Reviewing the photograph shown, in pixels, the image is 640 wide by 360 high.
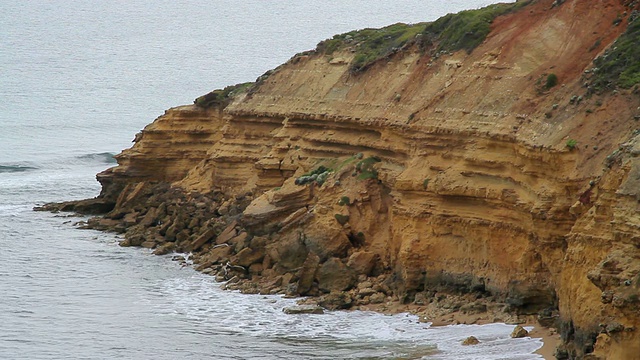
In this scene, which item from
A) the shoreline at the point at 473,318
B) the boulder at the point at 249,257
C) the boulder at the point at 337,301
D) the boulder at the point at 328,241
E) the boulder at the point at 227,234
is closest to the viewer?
the shoreline at the point at 473,318

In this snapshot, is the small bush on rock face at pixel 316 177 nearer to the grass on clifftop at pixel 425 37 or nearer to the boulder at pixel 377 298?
the grass on clifftop at pixel 425 37

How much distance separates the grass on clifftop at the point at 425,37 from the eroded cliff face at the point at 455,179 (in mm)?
396

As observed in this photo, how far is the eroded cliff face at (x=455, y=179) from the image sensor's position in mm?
26734

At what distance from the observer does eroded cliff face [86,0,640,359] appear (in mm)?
26734

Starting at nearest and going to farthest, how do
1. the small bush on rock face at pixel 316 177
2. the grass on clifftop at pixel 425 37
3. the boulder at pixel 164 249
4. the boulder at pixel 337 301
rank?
the boulder at pixel 337 301 → the grass on clifftop at pixel 425 37 → the small bush on rock face at pixel 316 177 → the boulder at pixel 164 249

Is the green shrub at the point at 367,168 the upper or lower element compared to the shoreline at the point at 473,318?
upper

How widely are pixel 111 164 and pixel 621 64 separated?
45.9m

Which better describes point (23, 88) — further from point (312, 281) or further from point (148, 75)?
point (312, 281)

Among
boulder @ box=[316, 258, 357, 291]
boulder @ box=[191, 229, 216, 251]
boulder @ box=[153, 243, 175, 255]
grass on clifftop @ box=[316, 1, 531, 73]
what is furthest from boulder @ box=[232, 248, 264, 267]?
grass on clifftop @ box=[316, 1, 531, 73]

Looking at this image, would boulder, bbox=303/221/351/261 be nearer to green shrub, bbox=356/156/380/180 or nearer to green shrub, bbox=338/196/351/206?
green shrub, bbox=338/196/351/206

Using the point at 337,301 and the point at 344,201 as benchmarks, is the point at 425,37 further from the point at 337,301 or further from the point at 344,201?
the point at 337,301

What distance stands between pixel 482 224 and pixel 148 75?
77890mm

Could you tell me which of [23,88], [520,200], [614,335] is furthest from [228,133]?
[23,88]

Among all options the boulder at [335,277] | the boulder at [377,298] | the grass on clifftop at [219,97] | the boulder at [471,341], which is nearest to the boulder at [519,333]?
the boulder at [471,341]
